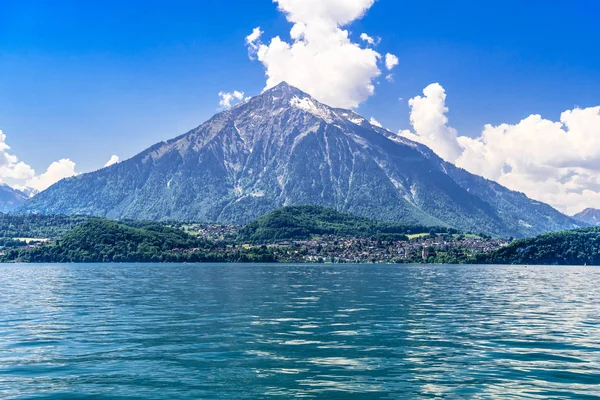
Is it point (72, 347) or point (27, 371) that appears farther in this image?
point (72, 347)

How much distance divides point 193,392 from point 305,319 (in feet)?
91.9

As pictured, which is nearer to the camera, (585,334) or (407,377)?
(407,377)

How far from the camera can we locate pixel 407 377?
27359 mm

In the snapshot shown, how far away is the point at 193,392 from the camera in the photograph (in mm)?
24375

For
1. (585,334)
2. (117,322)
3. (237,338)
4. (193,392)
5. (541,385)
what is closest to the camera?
(193,392)

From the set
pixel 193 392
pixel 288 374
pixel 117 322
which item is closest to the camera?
pixel 193 392

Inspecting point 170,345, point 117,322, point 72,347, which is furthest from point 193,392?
point 117,322

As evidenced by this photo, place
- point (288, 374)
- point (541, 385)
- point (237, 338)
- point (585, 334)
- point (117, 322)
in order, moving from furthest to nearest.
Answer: point (117, 322)
point (585, 334)
point (237, 338)
point (288, 374)
point (541, 385)

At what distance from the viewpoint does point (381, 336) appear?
41156 millimetres

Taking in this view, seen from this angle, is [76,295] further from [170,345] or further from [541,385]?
[541,385]

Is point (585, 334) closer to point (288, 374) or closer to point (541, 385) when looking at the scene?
point (541, 385)

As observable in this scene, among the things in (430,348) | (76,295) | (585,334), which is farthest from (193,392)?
(76,295)

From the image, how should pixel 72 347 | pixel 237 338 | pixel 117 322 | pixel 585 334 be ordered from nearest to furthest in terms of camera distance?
pixel 72 347 < pixel 237 338 < pixel 585 334 < pixel 117 322

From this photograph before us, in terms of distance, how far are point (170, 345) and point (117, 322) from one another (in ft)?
47.5
